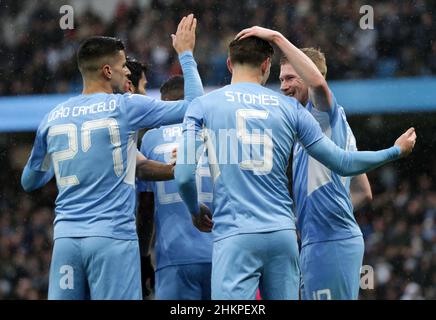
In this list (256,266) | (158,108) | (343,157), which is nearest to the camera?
(256,266)

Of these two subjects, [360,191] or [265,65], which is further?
[360,191]

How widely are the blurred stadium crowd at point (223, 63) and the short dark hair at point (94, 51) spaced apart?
5.25 m

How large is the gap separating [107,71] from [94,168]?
607 mm

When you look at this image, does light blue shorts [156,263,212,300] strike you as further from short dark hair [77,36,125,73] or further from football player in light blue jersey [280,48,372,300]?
short dark hair [77,36,125,73]

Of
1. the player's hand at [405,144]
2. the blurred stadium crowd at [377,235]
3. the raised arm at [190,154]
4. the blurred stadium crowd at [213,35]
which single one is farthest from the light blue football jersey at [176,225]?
the blurred stadium crowd at [377,235]

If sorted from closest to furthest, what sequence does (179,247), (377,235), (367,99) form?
(179,247), (367,99), (377,235)

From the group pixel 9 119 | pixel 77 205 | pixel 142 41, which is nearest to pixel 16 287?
pixel 9 119

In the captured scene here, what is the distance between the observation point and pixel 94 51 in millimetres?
5223

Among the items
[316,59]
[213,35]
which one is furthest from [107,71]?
[213,35]

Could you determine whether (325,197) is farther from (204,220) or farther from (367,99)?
(367,99)

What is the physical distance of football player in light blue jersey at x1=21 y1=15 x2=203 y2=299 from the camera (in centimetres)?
490

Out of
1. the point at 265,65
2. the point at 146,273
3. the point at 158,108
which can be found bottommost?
the point at 146,273

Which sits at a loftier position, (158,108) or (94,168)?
(158,108)

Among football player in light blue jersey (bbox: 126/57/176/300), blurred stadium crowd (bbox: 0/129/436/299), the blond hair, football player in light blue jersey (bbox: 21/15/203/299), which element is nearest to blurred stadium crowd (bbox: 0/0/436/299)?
blurred stadium crowd (bbox: 0/129/436/299)
